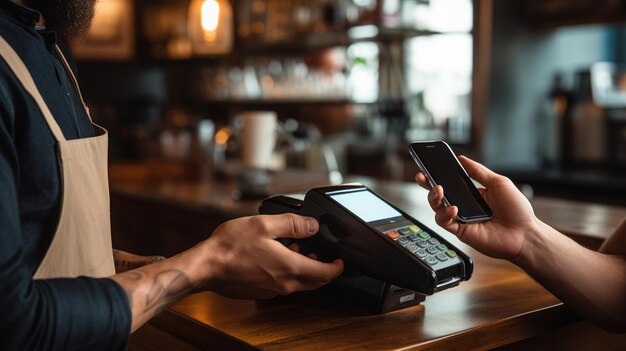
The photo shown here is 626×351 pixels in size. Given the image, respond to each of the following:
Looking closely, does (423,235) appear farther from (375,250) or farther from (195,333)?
(195,333)

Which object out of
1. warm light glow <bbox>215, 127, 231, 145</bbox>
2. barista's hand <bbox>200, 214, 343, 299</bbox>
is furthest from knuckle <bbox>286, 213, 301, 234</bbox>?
warm light glow <bbox>215, 127, 231, 145</bbox>

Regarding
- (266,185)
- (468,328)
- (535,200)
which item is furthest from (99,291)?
(266,185)

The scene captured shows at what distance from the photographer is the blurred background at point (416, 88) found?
3654 mm

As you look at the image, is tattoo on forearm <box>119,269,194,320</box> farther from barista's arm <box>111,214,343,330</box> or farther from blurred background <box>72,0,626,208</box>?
blurred background <box>72,0,626,208</box>

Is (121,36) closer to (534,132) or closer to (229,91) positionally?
(229,91)

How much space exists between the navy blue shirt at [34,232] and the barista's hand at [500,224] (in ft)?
1.82

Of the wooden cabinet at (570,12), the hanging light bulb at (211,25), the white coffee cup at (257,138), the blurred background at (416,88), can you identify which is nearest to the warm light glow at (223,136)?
the blurred background at (416,88)

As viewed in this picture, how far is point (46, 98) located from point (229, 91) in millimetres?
4867

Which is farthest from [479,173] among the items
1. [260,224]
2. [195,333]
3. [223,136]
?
[223,136]

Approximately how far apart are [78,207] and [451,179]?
57 cm

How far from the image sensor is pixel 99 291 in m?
0.92

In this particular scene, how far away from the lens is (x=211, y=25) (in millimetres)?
3619

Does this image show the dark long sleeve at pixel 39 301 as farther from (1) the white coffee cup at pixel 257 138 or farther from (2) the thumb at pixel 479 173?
(1) the white coffee cup at pixel 257 138

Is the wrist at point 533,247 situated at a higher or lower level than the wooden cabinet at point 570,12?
lower
